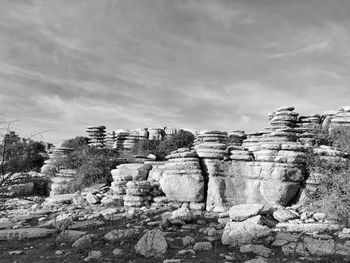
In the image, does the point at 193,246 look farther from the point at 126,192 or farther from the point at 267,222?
the point at 126,192

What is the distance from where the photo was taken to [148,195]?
11523 millimetres

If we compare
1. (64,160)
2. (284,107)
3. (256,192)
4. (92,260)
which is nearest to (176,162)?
(256,192)

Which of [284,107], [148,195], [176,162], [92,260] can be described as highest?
[284,107]

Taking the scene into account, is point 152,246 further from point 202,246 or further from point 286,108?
point 286,108

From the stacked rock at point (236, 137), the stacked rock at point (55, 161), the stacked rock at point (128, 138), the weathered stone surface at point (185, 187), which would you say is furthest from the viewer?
the stacked rock at point (128, 138)

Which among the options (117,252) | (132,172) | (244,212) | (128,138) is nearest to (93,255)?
(117,252)

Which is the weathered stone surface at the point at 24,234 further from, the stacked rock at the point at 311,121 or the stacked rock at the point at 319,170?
the stacked rock at the point at 311,121

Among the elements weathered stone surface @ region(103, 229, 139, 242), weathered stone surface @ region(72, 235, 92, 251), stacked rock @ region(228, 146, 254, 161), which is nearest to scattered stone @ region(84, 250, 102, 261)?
weathered stone surface @ region(72, 235, 92, 251)

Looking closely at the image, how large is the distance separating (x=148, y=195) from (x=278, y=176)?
14.7ft

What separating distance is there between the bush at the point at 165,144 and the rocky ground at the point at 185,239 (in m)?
12.5

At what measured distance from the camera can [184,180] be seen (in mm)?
10898

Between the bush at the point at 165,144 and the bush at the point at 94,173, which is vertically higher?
the bush at the point at 165,144

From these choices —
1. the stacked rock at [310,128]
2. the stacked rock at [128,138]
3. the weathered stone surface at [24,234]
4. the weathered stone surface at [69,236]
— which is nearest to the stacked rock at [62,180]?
the weathered stone surface at [24,234]

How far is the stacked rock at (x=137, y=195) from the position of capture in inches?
A: 440
